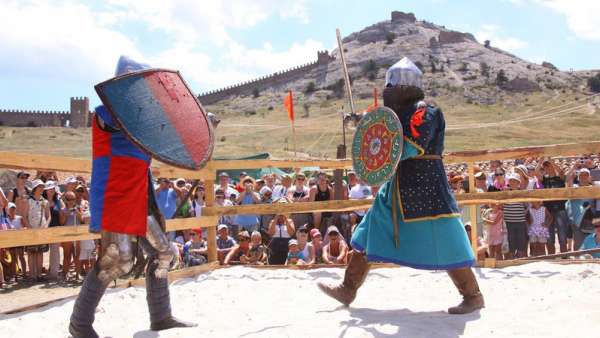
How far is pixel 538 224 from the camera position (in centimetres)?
755

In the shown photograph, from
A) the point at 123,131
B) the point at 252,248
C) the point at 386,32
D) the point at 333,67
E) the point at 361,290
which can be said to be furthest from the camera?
the point at 386,32

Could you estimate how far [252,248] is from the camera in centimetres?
705

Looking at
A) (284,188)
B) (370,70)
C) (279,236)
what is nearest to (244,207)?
(279,236)

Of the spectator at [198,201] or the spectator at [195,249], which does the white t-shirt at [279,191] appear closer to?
the spectator at [198,201]

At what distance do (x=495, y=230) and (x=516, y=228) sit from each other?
24cm

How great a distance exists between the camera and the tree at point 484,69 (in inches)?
3086

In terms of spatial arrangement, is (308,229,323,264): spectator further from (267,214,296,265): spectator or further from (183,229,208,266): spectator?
(183,229,208,266): spectator

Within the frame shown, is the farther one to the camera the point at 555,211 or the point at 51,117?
the point at 51,117

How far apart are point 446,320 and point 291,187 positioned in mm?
5318

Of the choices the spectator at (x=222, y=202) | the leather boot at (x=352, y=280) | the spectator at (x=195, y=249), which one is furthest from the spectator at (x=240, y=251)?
the leather boot at (x=352, y=280)

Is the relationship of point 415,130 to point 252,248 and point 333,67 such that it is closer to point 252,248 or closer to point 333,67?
point 252,248

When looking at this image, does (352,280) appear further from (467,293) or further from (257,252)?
(257,252)

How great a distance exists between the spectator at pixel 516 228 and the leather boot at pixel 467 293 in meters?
3.72

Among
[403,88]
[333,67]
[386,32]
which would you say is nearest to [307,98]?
[333,67]
